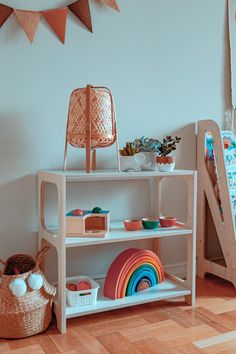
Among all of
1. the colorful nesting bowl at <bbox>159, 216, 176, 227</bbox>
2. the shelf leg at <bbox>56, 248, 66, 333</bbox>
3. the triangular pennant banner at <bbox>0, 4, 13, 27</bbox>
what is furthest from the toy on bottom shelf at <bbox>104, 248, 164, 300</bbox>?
the triangular pennant banner at <bbox>0, 4, 13, 27</bbox>

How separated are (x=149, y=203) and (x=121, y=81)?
0.71 meters

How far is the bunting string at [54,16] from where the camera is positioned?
1.90 metres

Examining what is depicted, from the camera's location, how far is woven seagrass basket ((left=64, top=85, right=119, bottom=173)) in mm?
1778

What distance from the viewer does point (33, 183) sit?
6.57 feet

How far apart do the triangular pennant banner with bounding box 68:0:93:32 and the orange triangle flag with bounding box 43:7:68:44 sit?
0.18ft

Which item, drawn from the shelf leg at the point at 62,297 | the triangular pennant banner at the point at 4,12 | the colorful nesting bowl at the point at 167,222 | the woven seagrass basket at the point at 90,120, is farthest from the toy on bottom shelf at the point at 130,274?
the triangular pennant banner at the point at 4,12

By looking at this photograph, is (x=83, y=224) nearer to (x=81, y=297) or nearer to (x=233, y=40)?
(x=81, y=297)

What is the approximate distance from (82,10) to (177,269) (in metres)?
1.56

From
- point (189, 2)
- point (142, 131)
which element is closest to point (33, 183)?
point (142, 131)

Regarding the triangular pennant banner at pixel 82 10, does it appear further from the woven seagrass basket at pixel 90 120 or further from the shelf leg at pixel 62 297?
the shelf leg at pixel 62 297

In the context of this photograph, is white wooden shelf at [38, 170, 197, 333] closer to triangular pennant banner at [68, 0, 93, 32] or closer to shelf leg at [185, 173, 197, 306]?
shelf leg at [185, 173, 197, 306]

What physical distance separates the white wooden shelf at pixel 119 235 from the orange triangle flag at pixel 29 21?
950 mm

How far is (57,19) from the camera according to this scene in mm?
1985

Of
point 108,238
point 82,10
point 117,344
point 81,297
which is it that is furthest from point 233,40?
point 117,344
